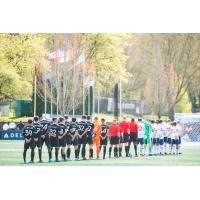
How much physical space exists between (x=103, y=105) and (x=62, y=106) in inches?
31.5

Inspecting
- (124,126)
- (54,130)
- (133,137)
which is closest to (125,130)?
(124,126)

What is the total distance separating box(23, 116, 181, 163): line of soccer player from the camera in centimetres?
1612

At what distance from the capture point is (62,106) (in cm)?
1638

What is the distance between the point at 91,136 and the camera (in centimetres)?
1628

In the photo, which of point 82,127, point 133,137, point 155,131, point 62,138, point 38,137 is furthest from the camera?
point 155,131

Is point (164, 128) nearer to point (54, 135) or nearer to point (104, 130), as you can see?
point (104, 130)

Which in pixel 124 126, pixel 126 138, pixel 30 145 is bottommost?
pixel 30 145

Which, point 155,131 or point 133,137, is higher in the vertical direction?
point 155,131

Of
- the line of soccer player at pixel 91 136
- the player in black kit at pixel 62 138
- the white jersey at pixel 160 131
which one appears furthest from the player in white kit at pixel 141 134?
the player in black kit at pixel 62 138

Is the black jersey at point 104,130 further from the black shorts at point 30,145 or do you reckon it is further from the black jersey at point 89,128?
the black shorts at point 30,145

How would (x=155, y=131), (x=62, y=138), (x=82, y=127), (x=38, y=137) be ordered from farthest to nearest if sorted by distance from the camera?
(x=155, y=131), (x=82, y=127), (x=62, y=138), (x=38, y=137)

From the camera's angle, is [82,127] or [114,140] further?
[114,140]

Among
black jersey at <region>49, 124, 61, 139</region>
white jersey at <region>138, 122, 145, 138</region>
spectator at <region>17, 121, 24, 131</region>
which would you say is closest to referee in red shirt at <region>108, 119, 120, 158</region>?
white jersey at <region>138, 122, 145, 138</region>

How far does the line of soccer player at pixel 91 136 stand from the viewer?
16.1 metres
